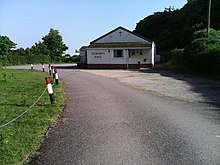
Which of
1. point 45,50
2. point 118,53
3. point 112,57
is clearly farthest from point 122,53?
point 45,50

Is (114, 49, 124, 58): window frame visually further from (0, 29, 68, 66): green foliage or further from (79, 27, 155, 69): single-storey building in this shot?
(0, 29, 68, 66): green foliage

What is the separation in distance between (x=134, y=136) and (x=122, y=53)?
35.1m

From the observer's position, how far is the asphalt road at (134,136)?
196 inches

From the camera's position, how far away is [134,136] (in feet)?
20.9

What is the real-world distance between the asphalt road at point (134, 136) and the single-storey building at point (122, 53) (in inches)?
1213

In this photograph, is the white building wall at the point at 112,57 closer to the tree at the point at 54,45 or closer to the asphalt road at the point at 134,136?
the asphalt road at the point at 134,136

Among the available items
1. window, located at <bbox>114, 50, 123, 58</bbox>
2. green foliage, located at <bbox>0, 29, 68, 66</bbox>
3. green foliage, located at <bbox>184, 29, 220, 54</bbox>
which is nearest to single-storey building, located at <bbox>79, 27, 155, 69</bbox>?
window, located at <bbox>114, 50, 123, 58</bbox>

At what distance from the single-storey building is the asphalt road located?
30.8m

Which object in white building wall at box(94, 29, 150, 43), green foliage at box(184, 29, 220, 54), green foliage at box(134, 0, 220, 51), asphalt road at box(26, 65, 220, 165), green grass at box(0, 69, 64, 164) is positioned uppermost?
green foliage at box(134, 0, 220, 51)

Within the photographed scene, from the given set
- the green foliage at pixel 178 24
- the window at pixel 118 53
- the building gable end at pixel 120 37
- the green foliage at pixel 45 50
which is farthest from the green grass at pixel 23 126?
the green foliage at pixel 45 50

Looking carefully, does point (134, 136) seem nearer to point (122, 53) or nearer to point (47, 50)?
point (122, 53)

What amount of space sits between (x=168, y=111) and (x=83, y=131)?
134 inches

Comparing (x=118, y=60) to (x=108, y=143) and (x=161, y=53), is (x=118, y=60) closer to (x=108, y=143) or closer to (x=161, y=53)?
(x=161, y=53)

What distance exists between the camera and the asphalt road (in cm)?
498
